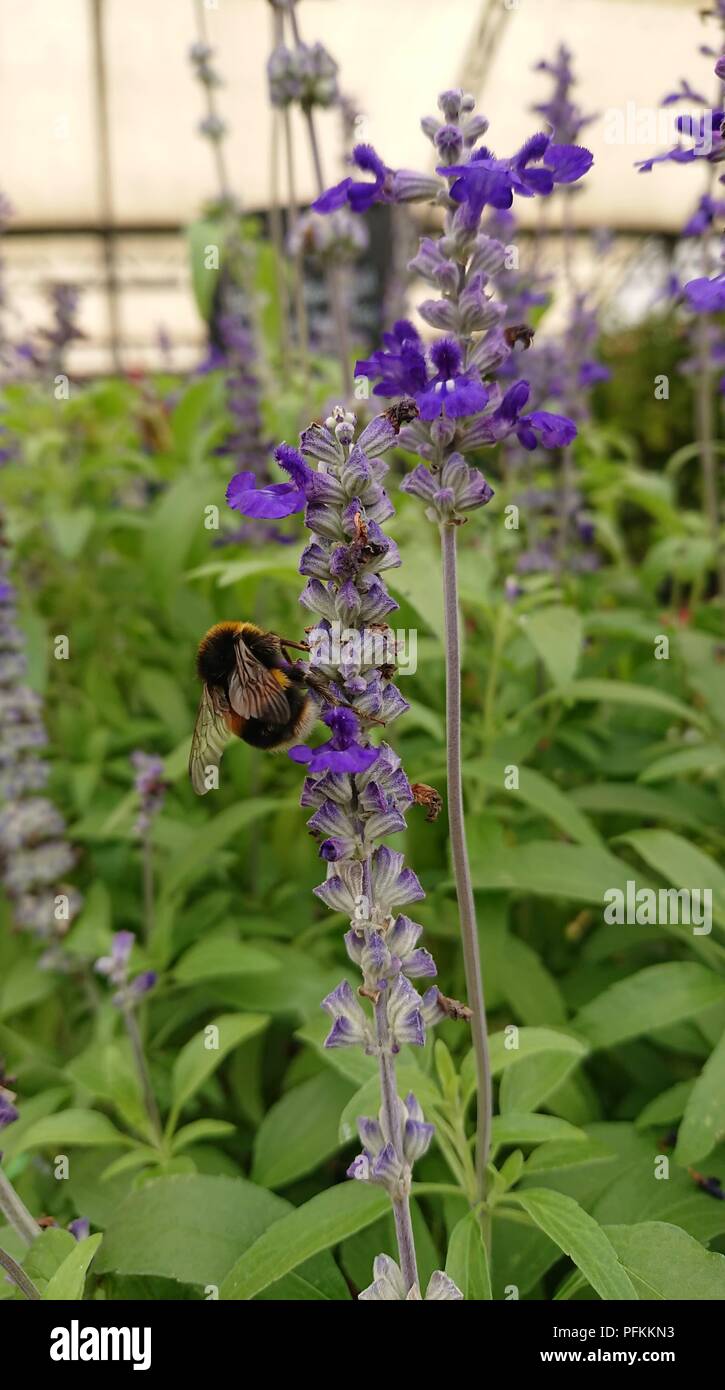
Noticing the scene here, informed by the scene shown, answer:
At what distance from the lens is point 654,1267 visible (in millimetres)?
1205

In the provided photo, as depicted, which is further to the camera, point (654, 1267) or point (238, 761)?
point (238, 761)

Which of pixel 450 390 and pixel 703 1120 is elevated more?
pixel 450 390

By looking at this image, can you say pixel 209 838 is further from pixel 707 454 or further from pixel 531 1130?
pixel 707 454

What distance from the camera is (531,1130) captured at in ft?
4.44

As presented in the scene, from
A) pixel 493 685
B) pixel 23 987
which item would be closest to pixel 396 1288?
pixel 493 685

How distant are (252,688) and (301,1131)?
78cm

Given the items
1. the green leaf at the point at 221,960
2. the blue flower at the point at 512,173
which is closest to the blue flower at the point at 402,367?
the blue flower at the point at 512,173

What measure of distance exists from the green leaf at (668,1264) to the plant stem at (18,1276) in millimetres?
670

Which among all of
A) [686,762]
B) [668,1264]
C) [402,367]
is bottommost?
[668,1264]

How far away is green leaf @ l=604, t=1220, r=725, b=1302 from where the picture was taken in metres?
1.19
